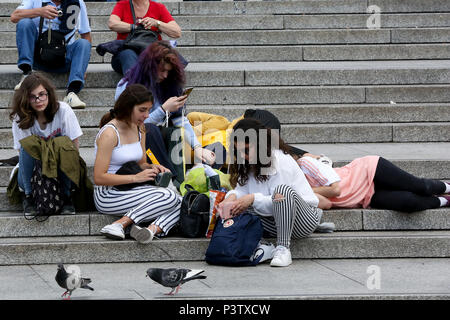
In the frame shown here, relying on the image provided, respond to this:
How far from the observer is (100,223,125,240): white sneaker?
636 centimetres

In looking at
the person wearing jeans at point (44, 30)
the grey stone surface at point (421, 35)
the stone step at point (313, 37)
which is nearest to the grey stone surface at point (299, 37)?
the stone step at point (313, 37)

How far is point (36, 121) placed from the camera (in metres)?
6.73

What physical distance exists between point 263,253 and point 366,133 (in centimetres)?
275

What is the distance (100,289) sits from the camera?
18.5 ft

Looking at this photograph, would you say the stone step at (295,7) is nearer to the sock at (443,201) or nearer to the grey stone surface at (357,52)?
the grey stone surface at (357,52)

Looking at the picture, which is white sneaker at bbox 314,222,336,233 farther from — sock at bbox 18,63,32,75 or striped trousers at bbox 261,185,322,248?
sock at bbox 18,63,32,75

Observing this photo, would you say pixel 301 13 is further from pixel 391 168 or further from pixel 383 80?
pixel 391 168

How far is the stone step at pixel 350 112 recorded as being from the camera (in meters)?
8.78

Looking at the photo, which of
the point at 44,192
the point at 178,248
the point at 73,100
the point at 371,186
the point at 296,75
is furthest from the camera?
the point at 296,75

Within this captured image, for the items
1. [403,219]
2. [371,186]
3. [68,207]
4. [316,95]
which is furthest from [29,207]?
[316,95]

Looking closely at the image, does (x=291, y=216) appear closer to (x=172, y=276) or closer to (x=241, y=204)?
(x=241, y=204)

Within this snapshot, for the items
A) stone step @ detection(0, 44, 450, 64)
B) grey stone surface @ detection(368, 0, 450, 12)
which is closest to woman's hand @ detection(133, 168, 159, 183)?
stone step @ detection(0, 44, 450, 64)
